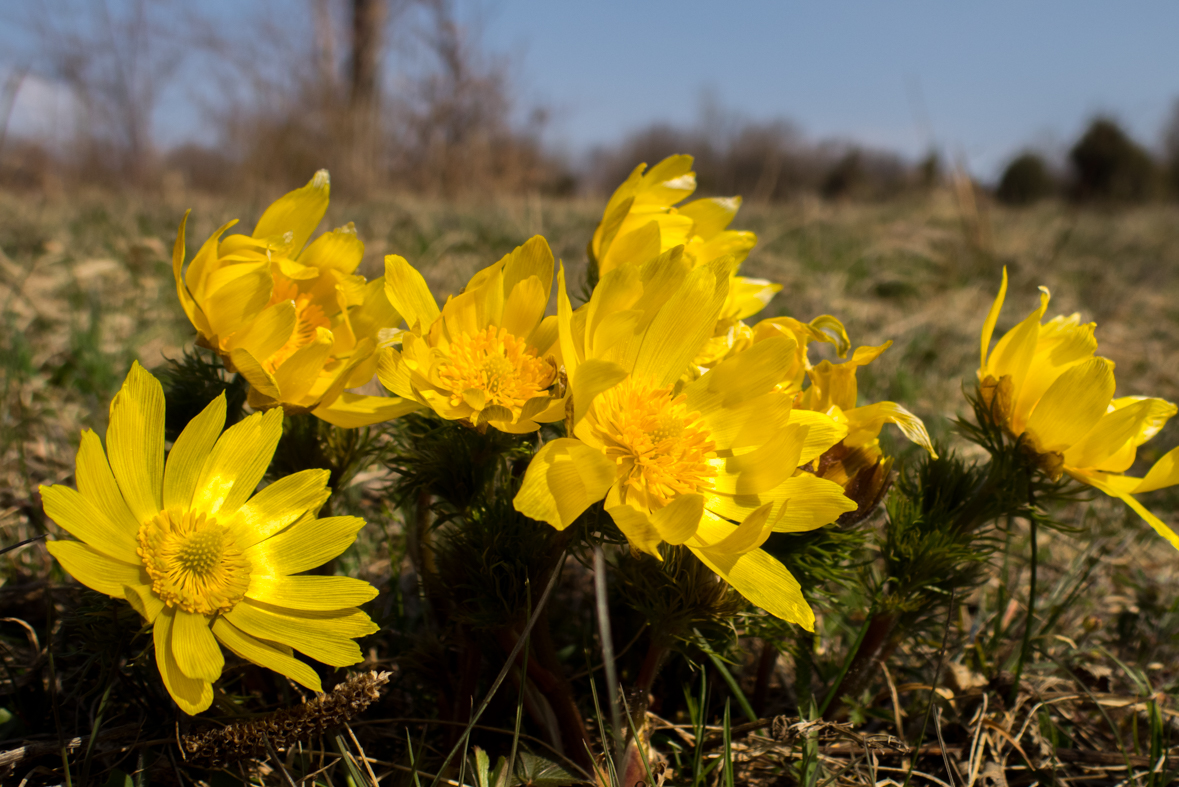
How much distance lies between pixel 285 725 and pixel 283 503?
0.99 feet

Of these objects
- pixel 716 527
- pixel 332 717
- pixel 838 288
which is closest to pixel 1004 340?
pixel 716 527

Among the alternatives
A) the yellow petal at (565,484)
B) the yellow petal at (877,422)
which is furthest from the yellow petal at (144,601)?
the yellow petal at (877,422)

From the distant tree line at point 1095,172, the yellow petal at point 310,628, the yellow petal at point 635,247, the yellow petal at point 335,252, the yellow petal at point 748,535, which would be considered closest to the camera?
the yellow petal at point 748,535

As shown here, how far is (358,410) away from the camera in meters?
1.05

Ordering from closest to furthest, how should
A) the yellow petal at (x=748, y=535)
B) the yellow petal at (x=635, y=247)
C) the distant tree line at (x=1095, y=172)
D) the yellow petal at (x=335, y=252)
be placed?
the yellow petal at (x=748, y=535) → the yellow petal at (x=635, y=247) → the yellow petal at (x=335, y=252) → the distant tree line at (x=1095, y=172)

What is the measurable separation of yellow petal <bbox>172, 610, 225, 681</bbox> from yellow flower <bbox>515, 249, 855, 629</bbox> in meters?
0.42

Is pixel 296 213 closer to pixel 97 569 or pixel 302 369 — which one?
pixel 302 369

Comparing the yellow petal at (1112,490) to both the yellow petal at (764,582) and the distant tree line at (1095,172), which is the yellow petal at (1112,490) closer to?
the yellow petal at (764,582)

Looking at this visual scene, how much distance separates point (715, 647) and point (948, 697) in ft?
2.16

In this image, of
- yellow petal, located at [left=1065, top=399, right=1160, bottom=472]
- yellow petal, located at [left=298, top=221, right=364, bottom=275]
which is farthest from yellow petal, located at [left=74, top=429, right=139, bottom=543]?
yellow petal, located at [left=1065, top=399, right=1160, bottom=472]

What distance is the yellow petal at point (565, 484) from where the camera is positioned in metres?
0.84

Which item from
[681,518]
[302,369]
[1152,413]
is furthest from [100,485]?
[1152,413]

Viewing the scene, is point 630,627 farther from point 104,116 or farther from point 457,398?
point 104,116

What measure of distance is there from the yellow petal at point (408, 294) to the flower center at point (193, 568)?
0.37m
